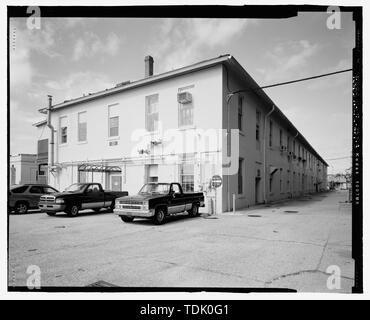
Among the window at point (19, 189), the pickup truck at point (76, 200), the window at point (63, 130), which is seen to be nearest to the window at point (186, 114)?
the pickup truck at point (76, 200)

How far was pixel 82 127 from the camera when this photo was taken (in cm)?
1831

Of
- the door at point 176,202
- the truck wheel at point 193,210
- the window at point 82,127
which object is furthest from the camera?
the window at point 82,127

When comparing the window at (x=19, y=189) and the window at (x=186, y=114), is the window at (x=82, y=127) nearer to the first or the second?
the window at (x=19, y=189)

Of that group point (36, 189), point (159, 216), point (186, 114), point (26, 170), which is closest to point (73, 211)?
point (36, 189)

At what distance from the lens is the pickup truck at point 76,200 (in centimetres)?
1137

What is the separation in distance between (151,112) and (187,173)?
14.0 ft

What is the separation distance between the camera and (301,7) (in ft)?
9.70

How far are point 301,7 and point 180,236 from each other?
598 cm

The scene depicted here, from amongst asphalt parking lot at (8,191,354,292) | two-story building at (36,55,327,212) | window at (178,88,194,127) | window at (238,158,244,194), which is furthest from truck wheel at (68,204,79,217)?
window at (238,158,244,194)

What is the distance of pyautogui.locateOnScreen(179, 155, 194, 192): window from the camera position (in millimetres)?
13242

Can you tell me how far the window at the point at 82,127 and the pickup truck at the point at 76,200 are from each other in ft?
20.5

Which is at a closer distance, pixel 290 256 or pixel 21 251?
pixel 290 256
